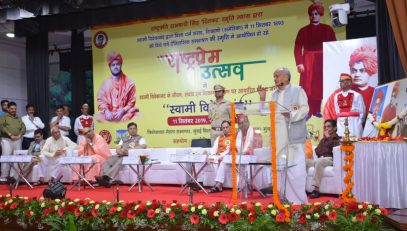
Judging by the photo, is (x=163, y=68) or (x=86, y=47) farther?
(x=86, y=47)

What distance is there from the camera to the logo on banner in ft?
32.2

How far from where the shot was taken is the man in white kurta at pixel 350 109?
21.7ft

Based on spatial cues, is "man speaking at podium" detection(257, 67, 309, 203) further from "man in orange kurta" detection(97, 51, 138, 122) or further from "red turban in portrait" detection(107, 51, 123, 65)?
"red turban in portrait" detection(107, 51, 123, 65)

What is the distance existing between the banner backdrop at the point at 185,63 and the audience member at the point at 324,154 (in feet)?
5.08

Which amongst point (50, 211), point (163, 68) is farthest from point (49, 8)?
point (50, 211)

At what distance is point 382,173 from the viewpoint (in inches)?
185

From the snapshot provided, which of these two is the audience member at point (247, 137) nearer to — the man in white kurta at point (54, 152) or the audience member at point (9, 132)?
the man in white kurta at point (54, 152)

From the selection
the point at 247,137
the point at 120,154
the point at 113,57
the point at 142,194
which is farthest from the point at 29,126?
the point at 247,137

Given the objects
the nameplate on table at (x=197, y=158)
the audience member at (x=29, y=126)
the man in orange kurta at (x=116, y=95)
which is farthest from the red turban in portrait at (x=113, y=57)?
the nameplate on table at (x=197, y=158)

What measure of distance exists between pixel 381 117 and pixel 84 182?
4663 millimetres

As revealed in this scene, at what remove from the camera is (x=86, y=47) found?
12.7 m

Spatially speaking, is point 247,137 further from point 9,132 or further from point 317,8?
point 9,132

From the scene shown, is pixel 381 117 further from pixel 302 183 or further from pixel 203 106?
pixel 203 106

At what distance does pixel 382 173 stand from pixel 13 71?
10.8m
